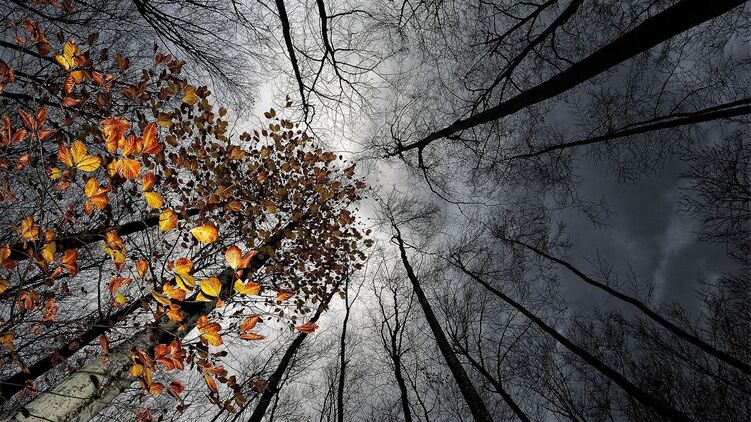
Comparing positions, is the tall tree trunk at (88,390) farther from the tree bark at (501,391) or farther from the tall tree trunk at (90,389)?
the tree bark at (501,391)

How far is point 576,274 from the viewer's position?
8.51 metres

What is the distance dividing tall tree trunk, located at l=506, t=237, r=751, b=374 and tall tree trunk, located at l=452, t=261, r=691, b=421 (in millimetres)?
1420

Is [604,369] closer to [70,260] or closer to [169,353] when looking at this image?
[169,353]

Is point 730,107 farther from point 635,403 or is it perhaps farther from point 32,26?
point 32,26

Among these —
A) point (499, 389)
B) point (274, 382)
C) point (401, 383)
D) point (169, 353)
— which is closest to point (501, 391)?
point (499, 389)

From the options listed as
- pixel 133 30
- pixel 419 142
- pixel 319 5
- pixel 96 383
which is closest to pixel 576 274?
pixel 419 142

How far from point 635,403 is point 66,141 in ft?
50.5

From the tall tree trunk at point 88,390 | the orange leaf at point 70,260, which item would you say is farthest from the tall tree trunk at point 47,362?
the tall tree trunk at point 88,390

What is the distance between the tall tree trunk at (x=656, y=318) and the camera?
574 cm

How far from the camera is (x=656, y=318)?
6.75 m

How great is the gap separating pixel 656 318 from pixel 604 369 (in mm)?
2130

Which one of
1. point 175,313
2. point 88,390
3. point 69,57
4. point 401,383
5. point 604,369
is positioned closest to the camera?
point 88,390

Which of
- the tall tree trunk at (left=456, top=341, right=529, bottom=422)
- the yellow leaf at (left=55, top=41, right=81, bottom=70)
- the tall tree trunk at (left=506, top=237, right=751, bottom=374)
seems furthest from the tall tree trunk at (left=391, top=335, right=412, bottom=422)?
the yellow leaf at (left=55, top=41, right=81, bottom=70)

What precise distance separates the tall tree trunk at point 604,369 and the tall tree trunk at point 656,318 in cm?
142
